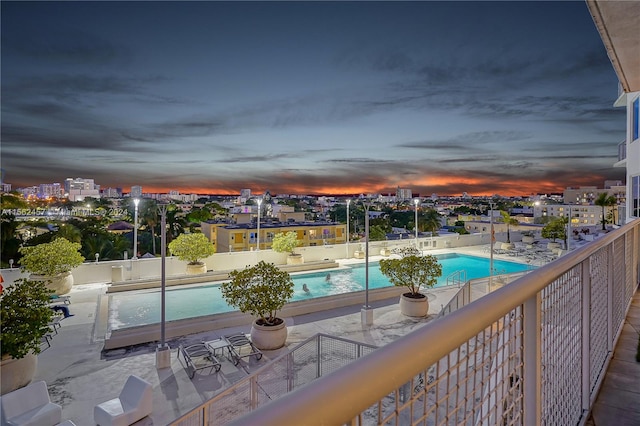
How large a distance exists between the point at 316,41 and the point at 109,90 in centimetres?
1624

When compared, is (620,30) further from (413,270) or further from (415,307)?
(415,307)

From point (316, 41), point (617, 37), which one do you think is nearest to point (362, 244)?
point (316, 41)

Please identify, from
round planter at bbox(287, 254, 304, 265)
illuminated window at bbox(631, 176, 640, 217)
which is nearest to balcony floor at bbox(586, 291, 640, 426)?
illuminated window at bbox(631, 176, 640, 217)

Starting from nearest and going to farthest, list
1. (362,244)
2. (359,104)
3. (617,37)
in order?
(617,37) < (362,244) < (359,104)

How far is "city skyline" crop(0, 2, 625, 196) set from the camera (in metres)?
20.4

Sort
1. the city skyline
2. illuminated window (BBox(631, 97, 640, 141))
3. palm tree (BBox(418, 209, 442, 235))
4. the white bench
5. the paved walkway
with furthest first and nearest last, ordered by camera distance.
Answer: palm tree (BBox(418, 209, 442, 235)) < the city skyline < illuminated window (BBox(631, 97, 640, 141)) < the paved walkway < the white bench

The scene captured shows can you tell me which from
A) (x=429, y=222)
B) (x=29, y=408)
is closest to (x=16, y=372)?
(x=29, y=408)

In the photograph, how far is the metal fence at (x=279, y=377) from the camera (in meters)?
5.86

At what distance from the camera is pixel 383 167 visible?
64750 mm

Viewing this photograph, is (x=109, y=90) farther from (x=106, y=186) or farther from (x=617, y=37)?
(x=617, y=37)

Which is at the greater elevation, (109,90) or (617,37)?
(109,90)

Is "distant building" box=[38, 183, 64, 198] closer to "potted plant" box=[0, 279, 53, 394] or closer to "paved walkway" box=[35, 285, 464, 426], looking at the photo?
"paved walkway" box=[35, 285, 464, 426]

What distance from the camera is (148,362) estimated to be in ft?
29.8

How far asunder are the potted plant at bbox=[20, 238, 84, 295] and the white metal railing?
15.7 meters
